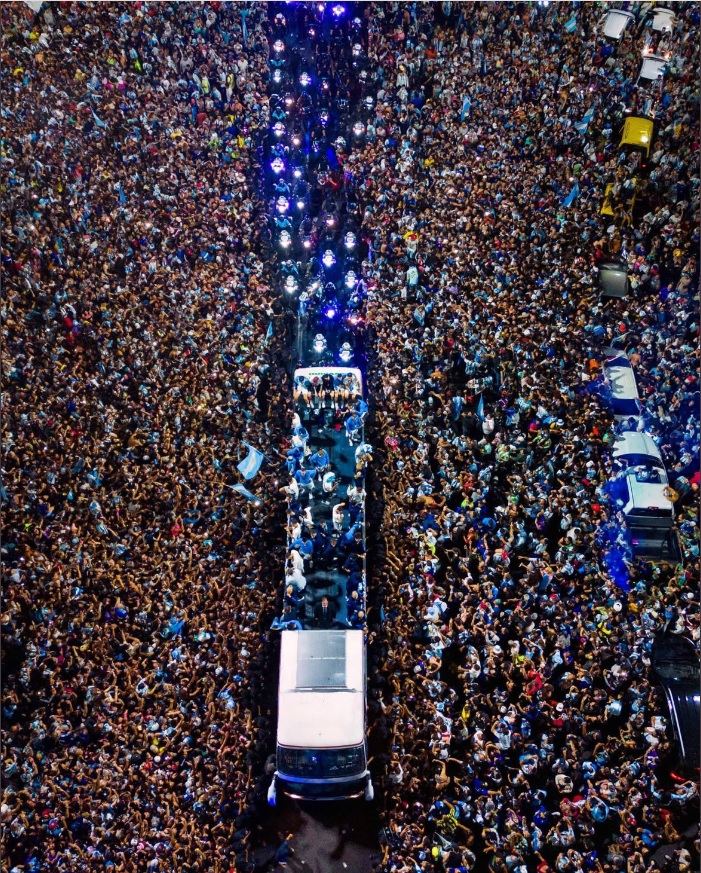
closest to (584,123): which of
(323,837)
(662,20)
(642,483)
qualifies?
(662,20)

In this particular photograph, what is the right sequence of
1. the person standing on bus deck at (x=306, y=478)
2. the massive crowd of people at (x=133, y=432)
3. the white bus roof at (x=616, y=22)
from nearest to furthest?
the massive crowd of people at (x=133, y=432) → the person standing on bus deck at (x=306, y=478) → the white bus roof at (x=616, y=22)

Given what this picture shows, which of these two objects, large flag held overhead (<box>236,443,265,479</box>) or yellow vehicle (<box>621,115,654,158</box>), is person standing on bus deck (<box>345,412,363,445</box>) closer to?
large flag held overhead (<box>236,443,265,479</box>)

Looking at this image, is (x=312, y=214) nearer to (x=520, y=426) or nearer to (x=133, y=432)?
(x=133, y=432)

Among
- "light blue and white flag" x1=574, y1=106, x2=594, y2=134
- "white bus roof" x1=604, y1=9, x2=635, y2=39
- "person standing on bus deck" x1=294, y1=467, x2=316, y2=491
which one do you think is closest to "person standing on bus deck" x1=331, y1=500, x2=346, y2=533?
"person standing on bus deck" x1=294, y1=467, x2=316, y2=491

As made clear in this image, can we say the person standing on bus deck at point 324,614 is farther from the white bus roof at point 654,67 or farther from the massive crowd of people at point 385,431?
the white bus roof at point 654,67

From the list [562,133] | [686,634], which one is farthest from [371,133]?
[686,634]

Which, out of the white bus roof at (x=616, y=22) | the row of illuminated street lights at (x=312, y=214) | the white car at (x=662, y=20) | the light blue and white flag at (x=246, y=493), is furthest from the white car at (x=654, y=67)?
the light blue and white flag at (x=246, y=493)
